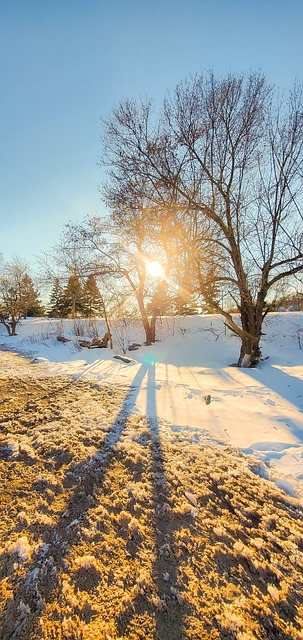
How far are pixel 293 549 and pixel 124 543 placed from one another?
→ 3.37 ft

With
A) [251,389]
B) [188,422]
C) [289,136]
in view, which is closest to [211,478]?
[188,422]

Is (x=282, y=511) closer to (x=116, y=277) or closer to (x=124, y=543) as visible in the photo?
(x=124, y=543)

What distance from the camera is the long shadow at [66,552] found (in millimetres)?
1115

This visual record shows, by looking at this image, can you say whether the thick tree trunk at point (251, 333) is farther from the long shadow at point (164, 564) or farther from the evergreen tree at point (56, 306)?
the evergreen tree at point (56, 306)

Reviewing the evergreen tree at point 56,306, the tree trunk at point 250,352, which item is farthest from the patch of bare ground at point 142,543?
the evergreen tree at point 56,306

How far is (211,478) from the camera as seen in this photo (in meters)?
2.21

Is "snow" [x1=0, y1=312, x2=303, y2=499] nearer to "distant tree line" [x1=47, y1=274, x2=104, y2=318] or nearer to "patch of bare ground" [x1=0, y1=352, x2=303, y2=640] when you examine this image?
"patch of bare ground" [x1=0, y1=352, x2=303, y2=640]

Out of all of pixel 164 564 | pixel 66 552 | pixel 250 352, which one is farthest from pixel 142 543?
pixel 250 352

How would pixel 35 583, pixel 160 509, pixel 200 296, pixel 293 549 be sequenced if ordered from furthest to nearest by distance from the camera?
pixel 200 296 → pixel 160 509 → pixel 293 549 → pixel 35 583

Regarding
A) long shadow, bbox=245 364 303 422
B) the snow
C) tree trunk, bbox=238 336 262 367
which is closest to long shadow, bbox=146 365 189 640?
the snow

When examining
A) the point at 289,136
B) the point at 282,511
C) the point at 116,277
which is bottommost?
the point at 282,511

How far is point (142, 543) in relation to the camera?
5.07 ft

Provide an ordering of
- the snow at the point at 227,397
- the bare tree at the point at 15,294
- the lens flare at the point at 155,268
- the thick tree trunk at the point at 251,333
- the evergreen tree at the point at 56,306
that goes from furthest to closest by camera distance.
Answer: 1. the evergreen tree at the point at 56,306
2. the bare tree at the point at 15,294
3. the lens flare at the point at 155,268
4. the thick tree trunk at the point at 251,333
5. the snow at the point at 227,397

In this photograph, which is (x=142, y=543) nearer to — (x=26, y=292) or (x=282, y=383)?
(x=282, y=383)
